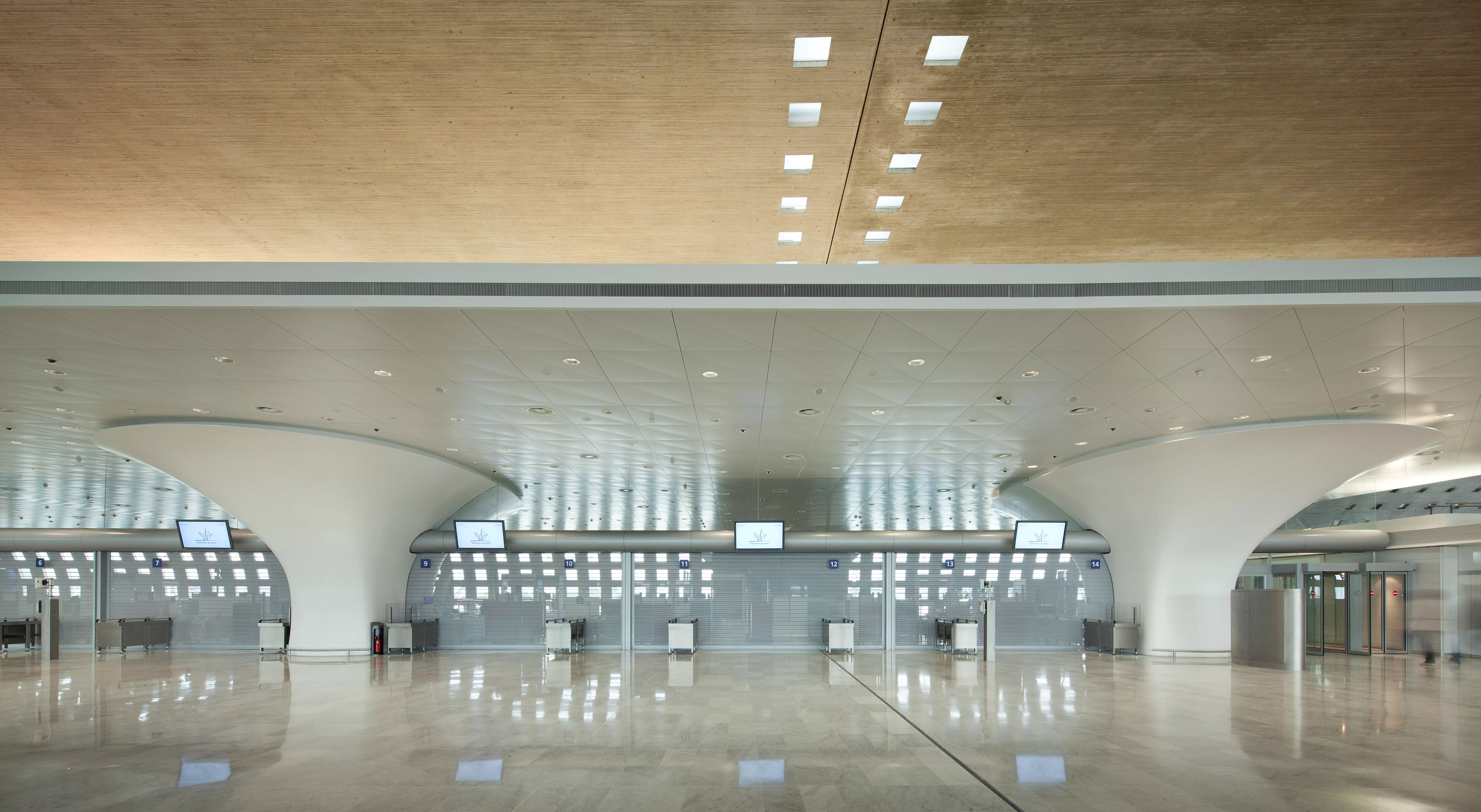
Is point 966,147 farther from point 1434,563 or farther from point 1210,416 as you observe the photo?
point 1434,563

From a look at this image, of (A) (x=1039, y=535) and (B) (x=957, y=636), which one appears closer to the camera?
(A) (x=1039, y=535)

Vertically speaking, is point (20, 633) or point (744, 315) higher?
point (744, 315)

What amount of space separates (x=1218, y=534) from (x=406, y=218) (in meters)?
21.0

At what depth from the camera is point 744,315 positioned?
32.2 feet

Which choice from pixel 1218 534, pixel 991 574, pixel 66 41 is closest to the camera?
pixel 66 41

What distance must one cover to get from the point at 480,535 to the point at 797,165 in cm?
1819

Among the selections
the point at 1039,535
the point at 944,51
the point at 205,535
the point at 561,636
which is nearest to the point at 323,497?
the point at 205,535

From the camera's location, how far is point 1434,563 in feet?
83.9

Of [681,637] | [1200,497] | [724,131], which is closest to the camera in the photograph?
[724,131]

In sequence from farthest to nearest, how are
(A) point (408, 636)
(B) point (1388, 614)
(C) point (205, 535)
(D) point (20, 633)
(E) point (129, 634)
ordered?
(D) point (20, 633) < (E) point (129, 634) < (B) point (1388, 614) < (A) point (408, 636) < (C) point (205, 535)

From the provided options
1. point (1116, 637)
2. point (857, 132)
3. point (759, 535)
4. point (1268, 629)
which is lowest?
point (1116, 637)

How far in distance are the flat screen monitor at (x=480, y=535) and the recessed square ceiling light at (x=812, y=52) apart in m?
19.7

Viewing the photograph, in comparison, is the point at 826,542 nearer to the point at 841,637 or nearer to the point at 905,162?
the point at 841,637

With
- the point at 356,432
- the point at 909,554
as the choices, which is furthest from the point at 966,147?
the point at 909,554
